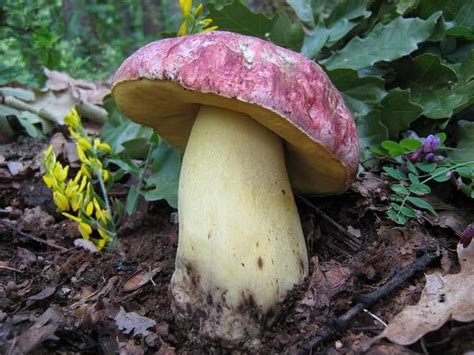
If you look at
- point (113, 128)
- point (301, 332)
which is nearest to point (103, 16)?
point (113, 128)

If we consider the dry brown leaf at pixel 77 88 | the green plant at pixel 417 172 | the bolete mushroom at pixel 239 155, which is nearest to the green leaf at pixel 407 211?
the green plant at pixel 417 172

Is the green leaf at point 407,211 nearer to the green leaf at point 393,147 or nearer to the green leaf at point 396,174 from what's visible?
the green leaf at point 396,174

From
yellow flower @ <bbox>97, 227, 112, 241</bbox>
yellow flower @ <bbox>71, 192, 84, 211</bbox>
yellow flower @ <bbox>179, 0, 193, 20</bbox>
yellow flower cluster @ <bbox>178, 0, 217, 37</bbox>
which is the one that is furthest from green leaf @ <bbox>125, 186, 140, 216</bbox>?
yellow flower @ <bbox>179, 0, 193, 20</bbox>

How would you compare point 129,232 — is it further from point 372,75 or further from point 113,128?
point 372,75

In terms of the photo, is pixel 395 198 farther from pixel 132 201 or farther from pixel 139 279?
pixel 132 201

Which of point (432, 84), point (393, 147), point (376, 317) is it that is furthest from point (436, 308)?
point (432, 84)

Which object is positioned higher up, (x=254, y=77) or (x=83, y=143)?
(x=254, y=77)
